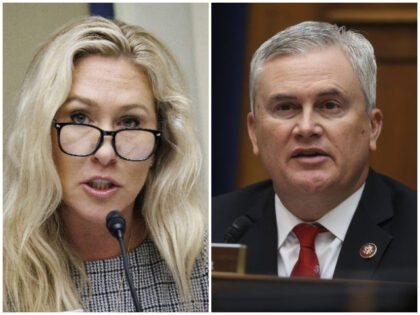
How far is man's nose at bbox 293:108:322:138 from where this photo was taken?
115 inches

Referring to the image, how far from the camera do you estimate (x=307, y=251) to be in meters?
2.99

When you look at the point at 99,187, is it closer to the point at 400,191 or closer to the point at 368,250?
the point at 368,250

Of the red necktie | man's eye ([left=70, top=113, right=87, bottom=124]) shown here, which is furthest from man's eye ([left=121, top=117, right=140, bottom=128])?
the red necktie

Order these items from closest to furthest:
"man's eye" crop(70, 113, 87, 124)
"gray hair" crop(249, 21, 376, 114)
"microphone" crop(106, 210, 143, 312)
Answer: "microphone" crop(106, 210, 143, 312) < "man's eye" crop(70, 113, 87, 124) < "gray hair" crop(249, 21, 376, 114)

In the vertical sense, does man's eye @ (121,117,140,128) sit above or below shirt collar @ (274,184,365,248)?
above

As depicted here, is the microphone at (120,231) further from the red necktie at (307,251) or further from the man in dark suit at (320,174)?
the red necktie at (307,251)

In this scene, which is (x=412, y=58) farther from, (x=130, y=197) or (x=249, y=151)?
(x=130, y=197)

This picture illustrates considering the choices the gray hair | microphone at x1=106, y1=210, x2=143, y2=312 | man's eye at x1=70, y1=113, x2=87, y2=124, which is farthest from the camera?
the gray hair

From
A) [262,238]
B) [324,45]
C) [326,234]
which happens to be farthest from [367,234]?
[324,45]

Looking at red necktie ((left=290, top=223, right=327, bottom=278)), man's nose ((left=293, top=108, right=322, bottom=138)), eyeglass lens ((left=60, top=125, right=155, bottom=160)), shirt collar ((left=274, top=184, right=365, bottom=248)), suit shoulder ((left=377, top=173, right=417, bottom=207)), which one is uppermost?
man's nose ((left=293, top=108, right=322, bottom=138))

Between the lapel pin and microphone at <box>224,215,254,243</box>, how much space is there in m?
0.42

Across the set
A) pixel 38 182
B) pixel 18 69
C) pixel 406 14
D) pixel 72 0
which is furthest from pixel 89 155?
pixel 406 14

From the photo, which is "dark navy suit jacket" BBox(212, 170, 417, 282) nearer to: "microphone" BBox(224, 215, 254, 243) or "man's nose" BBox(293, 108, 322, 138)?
"microphone" BBox(224, 215, 254, 243)

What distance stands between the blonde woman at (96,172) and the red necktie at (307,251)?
1.40ft
